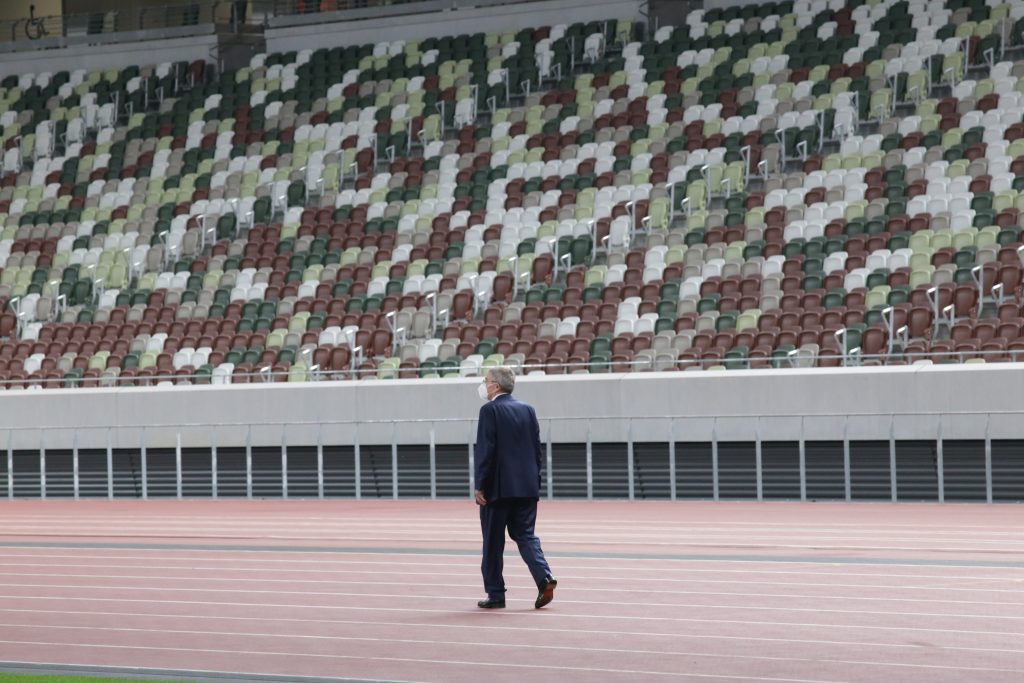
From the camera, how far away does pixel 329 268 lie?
27.0 meters

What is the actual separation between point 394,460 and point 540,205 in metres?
8.19

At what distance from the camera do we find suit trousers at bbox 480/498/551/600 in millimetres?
8891

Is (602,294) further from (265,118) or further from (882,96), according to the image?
(265,118)

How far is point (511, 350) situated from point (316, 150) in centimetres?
1124

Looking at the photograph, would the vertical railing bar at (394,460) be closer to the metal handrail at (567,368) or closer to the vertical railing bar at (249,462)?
the metal handrail at (567,368)

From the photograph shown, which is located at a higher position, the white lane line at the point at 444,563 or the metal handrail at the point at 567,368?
the metal handrail at the point at 567,368

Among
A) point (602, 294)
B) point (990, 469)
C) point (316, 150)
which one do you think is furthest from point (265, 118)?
point (990, 469)

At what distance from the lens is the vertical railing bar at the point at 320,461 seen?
2078 cm

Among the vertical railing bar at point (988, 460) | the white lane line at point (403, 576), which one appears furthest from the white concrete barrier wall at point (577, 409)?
the white lane line at point (403, 576)

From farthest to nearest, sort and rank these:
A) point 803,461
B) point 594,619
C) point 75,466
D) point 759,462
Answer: point 75,466
point 759,462
point 803,461
point 594,619

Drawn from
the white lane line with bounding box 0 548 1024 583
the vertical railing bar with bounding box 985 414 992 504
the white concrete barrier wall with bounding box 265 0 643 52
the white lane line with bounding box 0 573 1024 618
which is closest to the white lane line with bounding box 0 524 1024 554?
the white lane line with bounding box 0 548 1024 583

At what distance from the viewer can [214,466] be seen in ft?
70.5

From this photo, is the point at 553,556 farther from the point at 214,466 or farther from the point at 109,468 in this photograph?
the point at 109,468

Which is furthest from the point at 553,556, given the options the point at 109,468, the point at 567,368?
the point at 109,468
